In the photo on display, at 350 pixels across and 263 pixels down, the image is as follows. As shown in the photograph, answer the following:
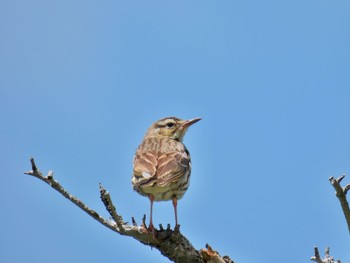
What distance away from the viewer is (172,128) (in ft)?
44.7

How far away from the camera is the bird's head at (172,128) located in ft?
44.5

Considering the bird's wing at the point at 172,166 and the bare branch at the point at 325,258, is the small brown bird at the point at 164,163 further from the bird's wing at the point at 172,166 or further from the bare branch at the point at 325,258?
the bare branch at the point at 325,258

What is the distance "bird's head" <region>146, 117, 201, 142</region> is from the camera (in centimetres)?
1356

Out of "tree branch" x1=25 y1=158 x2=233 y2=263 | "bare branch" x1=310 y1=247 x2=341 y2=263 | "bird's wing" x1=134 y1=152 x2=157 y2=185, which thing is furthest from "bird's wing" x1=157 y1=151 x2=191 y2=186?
"bare branch" x1=310 y1=247 x2=341 y2=263

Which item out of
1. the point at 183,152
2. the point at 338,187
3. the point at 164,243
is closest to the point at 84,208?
the point at 164,243

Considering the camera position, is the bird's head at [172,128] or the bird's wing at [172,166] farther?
the bird's head at [172,128]

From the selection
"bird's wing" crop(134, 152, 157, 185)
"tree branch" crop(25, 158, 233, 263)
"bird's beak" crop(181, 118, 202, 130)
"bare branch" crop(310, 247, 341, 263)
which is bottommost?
"bare branch" crop(310, 247, 341, 263)

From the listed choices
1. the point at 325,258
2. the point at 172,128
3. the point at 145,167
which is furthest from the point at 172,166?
the point at 325,258

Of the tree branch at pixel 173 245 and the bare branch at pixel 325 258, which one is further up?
the tree branch at pixel 173 245

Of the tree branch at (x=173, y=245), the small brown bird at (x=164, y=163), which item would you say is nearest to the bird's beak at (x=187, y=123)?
the small brown bird at (x=164, y=163)

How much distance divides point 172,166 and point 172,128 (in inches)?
102

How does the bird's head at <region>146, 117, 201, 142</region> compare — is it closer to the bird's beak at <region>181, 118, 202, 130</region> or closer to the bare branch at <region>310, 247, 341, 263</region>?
the bird's beak at <region>181, 118, 202, 130</region>

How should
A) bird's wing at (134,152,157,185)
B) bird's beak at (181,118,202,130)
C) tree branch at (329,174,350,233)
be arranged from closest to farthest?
1. tree branch at (329,174,350,233)
2. bird's wing at (134,152,157,185)
3. bird's beak at (181,118,202,130)

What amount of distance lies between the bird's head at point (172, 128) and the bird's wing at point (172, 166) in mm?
1210
